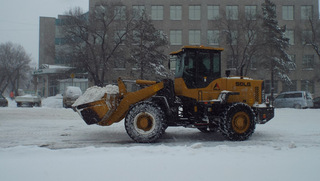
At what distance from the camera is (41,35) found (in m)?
60.3

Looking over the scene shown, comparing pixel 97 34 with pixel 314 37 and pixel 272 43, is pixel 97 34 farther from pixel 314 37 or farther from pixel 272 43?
pixel 314 37

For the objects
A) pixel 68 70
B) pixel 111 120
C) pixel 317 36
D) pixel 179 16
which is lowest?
pixel 111 120

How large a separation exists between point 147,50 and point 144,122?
898 inches

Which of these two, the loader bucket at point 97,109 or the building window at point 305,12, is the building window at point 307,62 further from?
the loader bucket at point 97,109

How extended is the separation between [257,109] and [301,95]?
17556 millimetres

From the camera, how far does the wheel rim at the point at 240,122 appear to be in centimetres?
836

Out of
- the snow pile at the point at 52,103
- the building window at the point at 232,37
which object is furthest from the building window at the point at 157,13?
the snow pile at the point at 52,103

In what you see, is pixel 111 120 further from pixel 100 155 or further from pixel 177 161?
pixel 177 161

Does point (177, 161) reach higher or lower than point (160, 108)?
lower

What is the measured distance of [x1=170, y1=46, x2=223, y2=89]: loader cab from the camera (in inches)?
338

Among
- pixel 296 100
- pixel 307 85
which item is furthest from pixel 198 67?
pixel 307 85

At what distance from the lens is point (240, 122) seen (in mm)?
8391

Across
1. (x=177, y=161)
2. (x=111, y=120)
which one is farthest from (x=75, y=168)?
(x=111, y=120)

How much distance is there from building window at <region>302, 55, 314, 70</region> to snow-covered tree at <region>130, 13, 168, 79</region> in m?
24.8
